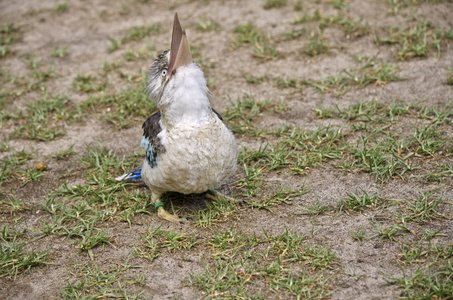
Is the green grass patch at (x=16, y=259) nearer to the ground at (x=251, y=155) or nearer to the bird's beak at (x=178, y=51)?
the ground at (x=251, y=155)

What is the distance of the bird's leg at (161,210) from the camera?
3.82 metres

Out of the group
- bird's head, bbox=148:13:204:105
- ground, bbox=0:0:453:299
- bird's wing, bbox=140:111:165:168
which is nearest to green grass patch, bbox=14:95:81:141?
ground, bbox=0:0:453:299

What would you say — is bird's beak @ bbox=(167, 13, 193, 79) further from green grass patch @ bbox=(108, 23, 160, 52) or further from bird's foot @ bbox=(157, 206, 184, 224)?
green grass patch @ bbox=(108, 23, 160, 52)

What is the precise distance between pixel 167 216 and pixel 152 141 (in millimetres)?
640

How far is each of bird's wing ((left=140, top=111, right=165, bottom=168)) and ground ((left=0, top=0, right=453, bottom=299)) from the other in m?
0.54

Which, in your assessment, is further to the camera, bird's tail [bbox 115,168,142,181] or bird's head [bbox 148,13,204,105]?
bird's tail [bbox 115,168,142,181]

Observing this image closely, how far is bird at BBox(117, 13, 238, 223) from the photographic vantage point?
3.43m

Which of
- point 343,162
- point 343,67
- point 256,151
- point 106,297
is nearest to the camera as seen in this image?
point 106,297

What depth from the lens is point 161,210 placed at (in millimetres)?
3867

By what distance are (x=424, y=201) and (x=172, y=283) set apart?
6.64 ft

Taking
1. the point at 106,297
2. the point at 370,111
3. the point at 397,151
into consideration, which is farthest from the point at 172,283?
the point at 370,111

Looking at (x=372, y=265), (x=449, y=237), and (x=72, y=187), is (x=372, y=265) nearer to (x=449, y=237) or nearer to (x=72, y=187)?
(x=449, y=237)

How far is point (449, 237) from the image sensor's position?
10.8ft

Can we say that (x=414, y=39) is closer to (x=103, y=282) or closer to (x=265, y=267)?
(x=265, y=267)
